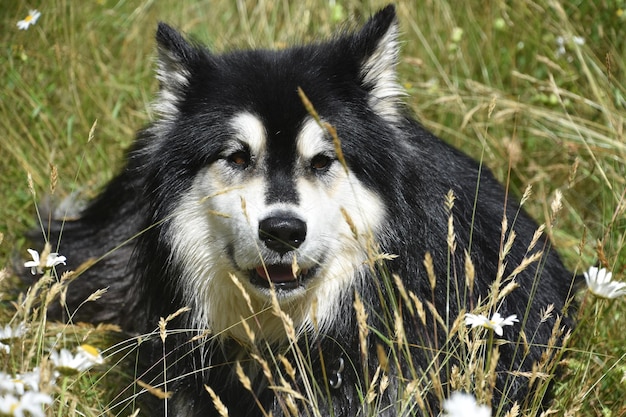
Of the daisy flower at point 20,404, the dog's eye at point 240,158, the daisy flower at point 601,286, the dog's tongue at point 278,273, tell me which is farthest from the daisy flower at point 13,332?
the daisy flower at point 601,286

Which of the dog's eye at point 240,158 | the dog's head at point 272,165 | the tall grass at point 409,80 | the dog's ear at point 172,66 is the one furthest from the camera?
the tall grass at point 409,80

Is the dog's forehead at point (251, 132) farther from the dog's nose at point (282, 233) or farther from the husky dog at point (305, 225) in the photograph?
the dog's nose at point (282, 233)

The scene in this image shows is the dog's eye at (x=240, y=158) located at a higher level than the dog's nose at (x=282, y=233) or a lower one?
higher

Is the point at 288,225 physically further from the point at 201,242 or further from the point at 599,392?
the point at 599,392

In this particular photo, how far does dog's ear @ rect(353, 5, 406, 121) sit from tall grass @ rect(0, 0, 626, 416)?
1346 millimetres

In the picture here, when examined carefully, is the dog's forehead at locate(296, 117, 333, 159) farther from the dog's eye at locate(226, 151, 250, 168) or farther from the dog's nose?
the dog's nose

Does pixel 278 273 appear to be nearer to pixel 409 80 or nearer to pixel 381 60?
pixel 381 60

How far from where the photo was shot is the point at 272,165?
2.88m

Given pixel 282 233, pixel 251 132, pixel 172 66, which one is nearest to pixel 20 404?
pixel 282 233

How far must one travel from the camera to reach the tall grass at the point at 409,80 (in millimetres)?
4613

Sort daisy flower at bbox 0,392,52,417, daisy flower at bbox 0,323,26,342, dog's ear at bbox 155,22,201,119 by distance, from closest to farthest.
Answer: daisy flower at bbox 0,392,52,417 < daisy flower at bbox 0,323,26,342 < dog's ear at bbox 155,22,201,119

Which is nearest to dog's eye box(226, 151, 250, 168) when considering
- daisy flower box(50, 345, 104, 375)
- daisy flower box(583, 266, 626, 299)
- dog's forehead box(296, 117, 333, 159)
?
dog's forehead box(296, 117, 333, 159)

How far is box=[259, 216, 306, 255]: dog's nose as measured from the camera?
8.73 feet

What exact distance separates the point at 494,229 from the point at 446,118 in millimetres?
2004
